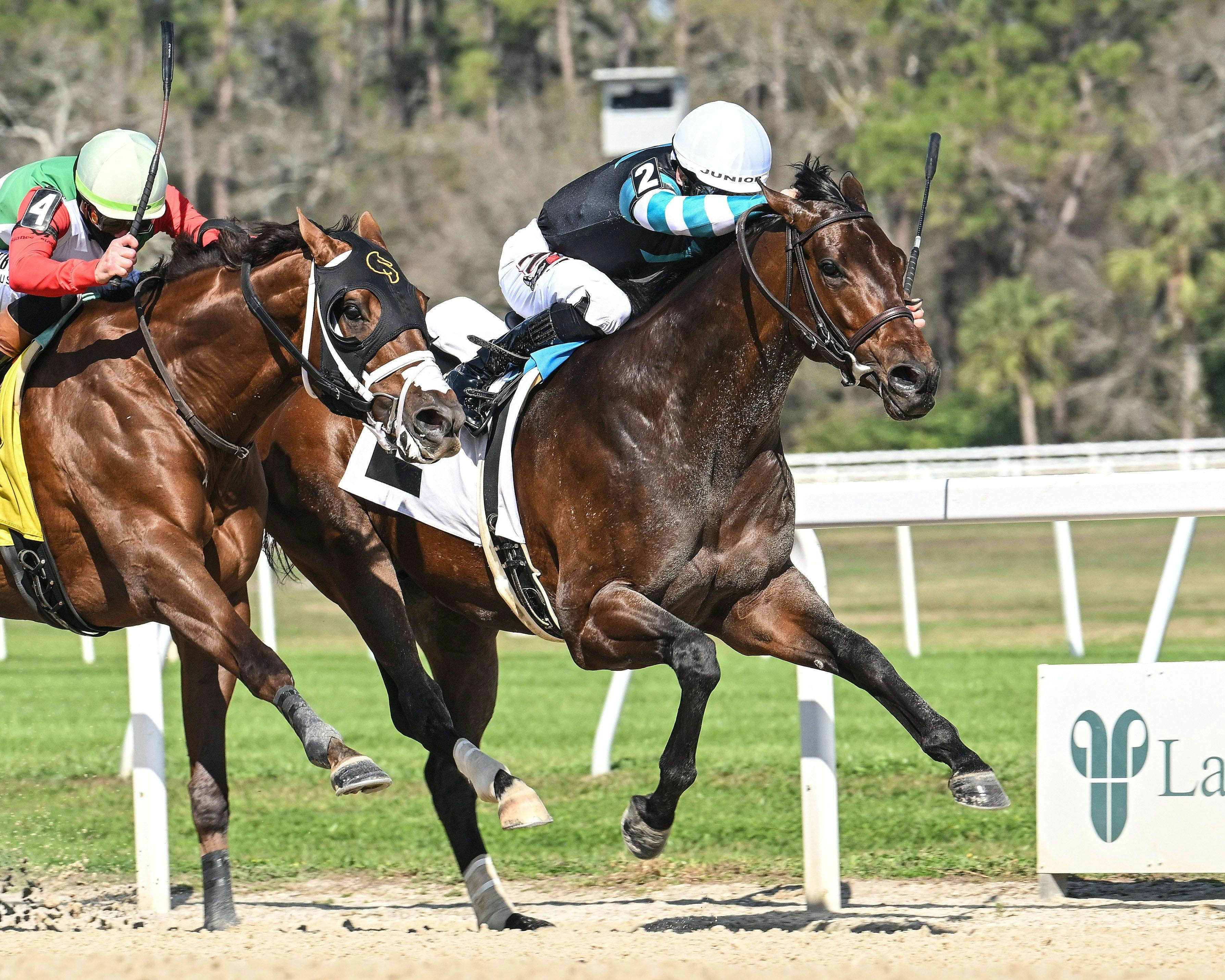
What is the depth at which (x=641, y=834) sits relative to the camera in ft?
14.2

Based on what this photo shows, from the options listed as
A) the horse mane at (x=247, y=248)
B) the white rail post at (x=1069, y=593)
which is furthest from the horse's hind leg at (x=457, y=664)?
the white rail post at (x=1069, y=593)

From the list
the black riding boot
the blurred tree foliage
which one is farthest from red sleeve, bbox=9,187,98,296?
the blurred tree foliage

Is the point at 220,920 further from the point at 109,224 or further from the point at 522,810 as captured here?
the point at 109,224

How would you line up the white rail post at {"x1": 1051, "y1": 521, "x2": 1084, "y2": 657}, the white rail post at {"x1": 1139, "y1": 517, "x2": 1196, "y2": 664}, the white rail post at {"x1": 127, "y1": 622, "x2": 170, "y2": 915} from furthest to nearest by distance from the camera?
the white rail post at {"x1": 1051, "y1": 521, "x2": 1084, "y2": 657}
the white rail post at {"x1": 1139, "y1": 517, "x2": 1196, "y2": 664}
the white rail post at {"x1": 127, "y1": 622, "x2": 170, "y2": 915}

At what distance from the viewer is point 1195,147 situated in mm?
37938

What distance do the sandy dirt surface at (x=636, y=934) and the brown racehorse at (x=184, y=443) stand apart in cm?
47

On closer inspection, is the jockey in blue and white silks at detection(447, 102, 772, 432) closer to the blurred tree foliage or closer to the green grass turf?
the green grass turf

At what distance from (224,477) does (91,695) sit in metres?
6.08

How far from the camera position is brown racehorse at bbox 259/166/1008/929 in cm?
416

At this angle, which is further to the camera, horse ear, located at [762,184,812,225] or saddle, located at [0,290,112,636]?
saddle, located at [0,290,112,636]

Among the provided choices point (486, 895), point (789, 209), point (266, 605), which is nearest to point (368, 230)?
point (789, 209)

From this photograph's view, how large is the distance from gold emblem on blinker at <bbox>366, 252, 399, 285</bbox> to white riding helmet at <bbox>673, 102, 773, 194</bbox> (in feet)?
2.93

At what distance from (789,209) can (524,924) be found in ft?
6.81

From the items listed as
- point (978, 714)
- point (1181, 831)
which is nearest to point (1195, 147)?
point (978, 714)
